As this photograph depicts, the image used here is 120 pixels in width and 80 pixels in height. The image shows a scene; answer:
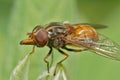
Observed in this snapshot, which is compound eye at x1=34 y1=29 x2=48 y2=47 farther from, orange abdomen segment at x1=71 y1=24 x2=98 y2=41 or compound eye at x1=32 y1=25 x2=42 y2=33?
orange abdomen segment at x1=71 y1=24 x2=98 y2=41

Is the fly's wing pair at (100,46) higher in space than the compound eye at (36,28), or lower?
lower

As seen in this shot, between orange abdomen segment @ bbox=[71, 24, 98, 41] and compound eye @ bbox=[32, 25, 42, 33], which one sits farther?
orange abdomen segment @ bbox=[71, 24, 98, 41]

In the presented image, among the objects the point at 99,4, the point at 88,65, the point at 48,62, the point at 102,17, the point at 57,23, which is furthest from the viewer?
the point at 99,4

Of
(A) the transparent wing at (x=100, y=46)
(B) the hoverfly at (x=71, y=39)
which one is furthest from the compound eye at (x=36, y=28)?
(A) the transparent wing at (x=100, y=46)

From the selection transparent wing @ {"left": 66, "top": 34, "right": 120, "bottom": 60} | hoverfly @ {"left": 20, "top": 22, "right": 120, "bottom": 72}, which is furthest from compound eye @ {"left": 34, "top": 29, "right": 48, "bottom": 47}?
transparent wing @ {"left": 66, "top": 34, "right": 120, "bottom": 60}

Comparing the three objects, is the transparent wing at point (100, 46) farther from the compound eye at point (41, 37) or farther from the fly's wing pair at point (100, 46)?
the compound eye at point (41, 37)

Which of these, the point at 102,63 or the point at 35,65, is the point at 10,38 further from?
the point at 102,63

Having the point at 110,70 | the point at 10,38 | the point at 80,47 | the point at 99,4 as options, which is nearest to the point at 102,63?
the point at 110,70
